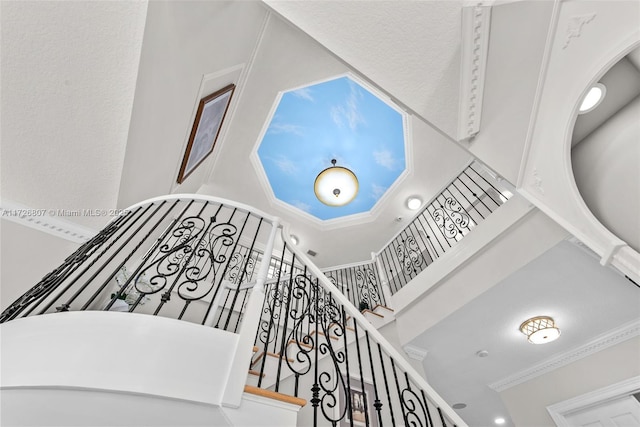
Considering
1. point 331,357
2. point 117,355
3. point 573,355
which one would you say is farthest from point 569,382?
point 117,355

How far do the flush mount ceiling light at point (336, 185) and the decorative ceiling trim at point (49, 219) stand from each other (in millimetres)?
3081

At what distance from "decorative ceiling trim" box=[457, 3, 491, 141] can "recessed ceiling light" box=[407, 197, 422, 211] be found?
356 cm

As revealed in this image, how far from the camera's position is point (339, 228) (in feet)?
20.9

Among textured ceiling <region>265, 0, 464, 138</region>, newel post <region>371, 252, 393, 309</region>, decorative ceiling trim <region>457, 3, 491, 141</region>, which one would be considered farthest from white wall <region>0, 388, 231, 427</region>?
newel post <region>371, 252, 393, 309</region>

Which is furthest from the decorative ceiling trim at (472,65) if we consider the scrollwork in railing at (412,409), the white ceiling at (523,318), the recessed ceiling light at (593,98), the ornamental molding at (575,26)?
the scrollwork in railing at (412,409)

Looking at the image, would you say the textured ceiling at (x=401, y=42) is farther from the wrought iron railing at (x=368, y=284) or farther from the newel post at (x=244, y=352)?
the wrought iron railing at (x=368, y=284)

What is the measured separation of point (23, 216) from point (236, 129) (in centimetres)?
303

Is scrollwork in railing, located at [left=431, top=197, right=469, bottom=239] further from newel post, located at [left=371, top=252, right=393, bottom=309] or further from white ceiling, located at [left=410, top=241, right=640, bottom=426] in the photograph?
white ceiling, located at [left=410, top=241, right=640, bottom=426]

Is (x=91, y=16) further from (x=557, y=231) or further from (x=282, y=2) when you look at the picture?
(x=557, y=231)

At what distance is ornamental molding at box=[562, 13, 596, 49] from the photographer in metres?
1.62

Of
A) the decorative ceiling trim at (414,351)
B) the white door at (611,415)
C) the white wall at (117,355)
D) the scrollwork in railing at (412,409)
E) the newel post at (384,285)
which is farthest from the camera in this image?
the newel post at (384,285)

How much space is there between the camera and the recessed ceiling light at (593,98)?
1.68 meters

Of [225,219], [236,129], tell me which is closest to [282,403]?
[236,129]

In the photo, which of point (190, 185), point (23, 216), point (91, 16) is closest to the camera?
point (91, 16)
